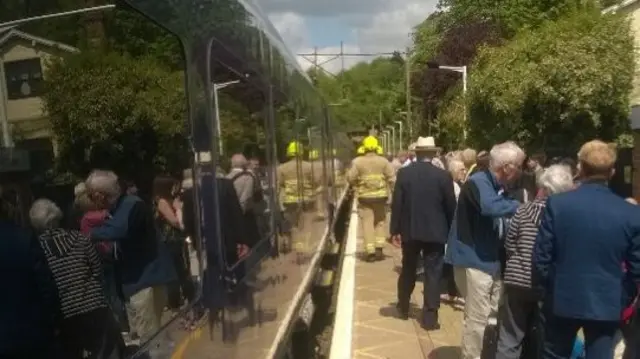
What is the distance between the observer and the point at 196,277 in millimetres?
3695

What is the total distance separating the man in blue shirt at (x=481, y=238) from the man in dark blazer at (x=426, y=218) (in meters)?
2.24

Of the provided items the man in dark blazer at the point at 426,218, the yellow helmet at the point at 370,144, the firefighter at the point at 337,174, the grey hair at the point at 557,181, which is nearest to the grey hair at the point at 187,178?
the grey hair at the point at 557,181

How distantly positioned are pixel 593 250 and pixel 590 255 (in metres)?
0.03

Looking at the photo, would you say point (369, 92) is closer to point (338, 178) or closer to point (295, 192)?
point (338, 178)

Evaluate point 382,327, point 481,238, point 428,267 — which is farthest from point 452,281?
point 481,238

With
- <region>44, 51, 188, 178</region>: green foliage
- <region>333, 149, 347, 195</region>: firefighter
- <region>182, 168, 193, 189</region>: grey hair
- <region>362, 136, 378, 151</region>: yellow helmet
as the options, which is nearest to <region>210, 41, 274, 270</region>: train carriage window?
<region>182, 168, 193, 189</region>: grey hair

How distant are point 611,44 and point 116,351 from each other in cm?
1961

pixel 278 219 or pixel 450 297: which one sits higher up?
pixel 278 219

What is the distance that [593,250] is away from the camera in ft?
16.2

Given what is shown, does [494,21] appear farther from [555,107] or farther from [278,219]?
[278,219]

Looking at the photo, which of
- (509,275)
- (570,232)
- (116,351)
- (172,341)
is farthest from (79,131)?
(509,275)

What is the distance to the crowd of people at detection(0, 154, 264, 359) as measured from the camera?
244 centimetres

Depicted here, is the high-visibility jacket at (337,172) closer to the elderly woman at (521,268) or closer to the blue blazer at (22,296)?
the elderly woman at (521,268)

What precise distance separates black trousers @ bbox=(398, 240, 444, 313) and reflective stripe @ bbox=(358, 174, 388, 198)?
3992mm
